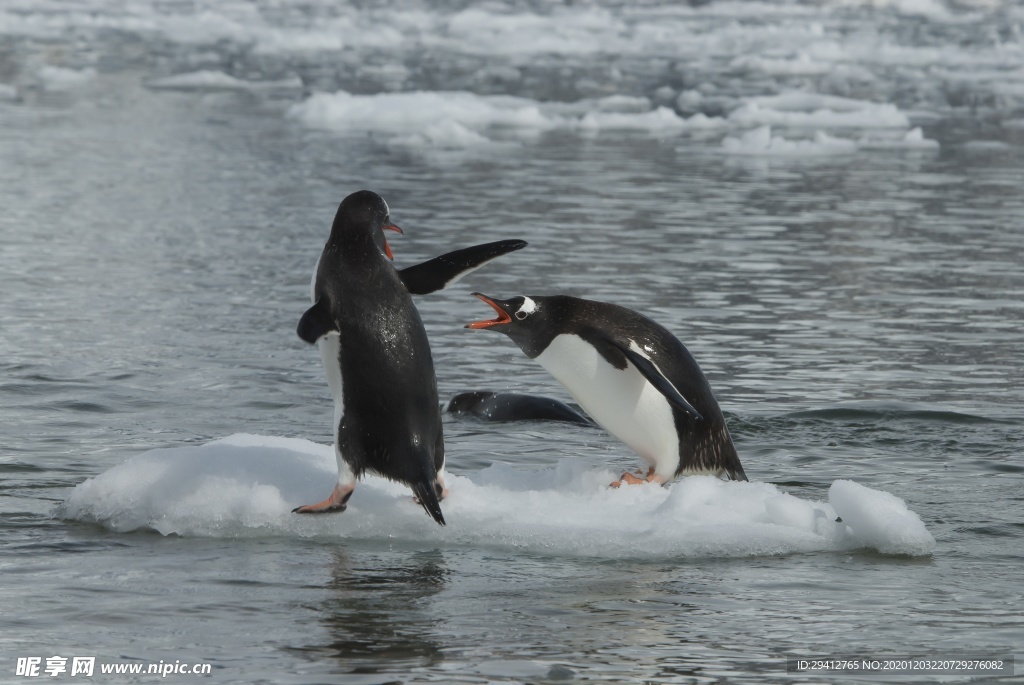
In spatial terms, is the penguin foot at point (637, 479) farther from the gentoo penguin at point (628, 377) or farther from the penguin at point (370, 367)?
the penguin at point (370, 367)

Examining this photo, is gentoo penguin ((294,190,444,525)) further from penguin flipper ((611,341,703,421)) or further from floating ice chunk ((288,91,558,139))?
floating ice chunk ((288,91,558,139))

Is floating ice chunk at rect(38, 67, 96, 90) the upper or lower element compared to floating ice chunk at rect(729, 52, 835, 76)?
lower

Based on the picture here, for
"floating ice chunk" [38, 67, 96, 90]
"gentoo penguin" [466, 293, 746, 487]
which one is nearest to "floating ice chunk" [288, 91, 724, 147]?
"floating ice chunk" [38, 67, 96, 90]

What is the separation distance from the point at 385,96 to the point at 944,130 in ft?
26.5

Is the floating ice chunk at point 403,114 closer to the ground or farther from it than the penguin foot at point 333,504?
closer to the ground

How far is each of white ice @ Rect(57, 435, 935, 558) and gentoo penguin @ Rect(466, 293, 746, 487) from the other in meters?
0.30

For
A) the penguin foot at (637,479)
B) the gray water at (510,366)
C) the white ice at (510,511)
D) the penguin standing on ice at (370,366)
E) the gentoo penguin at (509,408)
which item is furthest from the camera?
the gentoo penguin at (509,408)

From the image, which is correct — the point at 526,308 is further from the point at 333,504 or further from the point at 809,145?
the point at 809,145

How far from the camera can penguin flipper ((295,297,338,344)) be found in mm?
5223

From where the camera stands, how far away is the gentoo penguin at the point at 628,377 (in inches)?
242

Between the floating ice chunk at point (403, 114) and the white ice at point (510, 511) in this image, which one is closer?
the white ice at point (510, 511)

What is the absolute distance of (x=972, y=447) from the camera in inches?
279

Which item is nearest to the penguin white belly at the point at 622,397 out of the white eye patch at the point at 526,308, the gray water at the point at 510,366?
the white eye patch at the point at 526,308

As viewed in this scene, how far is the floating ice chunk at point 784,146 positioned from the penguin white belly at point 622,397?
14961 mm
